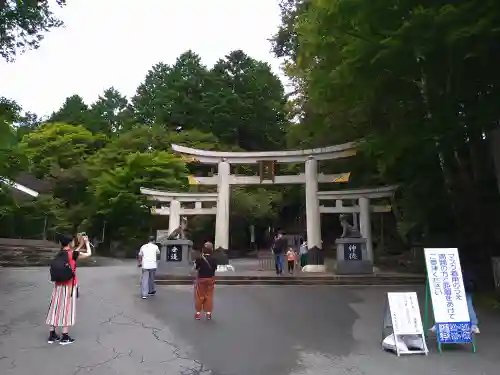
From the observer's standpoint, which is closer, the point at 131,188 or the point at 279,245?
the point at 279,245

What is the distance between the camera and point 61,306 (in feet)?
22.1

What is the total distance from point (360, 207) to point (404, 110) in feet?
32.7

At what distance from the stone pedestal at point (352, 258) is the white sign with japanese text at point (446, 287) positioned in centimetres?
1001

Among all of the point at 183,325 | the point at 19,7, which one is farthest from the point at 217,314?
the point at 19,7

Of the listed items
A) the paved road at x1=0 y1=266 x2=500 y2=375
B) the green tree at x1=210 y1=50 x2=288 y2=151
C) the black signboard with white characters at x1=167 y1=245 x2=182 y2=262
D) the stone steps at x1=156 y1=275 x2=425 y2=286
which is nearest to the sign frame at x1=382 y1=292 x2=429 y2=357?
the paved road at x1=0 y1=266 x2=500 y2=375

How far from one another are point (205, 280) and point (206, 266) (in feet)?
0.90

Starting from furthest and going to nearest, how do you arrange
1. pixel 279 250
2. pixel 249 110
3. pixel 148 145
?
pixel 249 110 → pixel 148 145 → pixel 279 250

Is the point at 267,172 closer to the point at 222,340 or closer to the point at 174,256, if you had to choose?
the point at 174,256

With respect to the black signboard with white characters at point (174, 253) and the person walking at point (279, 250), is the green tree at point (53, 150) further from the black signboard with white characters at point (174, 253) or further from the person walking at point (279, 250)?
the person walking at point (279, 250)

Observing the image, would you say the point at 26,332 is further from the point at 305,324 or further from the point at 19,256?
the point at 19,256

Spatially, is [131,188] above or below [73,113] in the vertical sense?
below

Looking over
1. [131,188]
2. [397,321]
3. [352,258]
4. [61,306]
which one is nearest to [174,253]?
[352,258]

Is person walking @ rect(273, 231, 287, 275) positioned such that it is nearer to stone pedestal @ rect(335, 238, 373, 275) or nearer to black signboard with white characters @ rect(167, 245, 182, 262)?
stone pedestal @ rect(335, 238, 373, 275)

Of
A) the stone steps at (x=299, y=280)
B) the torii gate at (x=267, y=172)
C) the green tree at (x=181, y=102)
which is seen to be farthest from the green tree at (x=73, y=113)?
the stone steps at (x=299, y=280)
